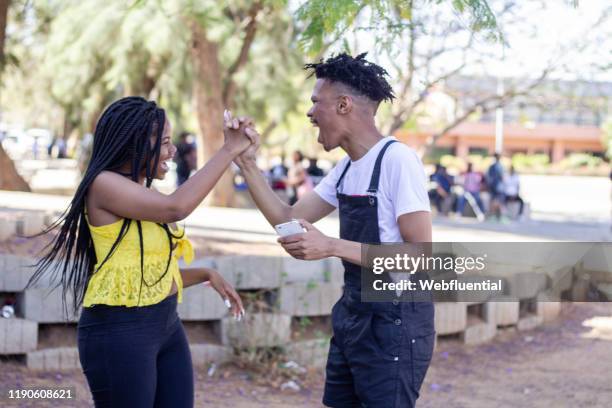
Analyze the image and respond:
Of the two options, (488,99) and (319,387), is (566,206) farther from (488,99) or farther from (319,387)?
(319,387)

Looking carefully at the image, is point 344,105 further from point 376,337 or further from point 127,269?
point 127,269

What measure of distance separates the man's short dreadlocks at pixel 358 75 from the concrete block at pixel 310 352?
144 inches

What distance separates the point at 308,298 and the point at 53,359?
6.96ft

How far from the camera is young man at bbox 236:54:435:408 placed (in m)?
3.04

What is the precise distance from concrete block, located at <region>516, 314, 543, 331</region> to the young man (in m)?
5.51

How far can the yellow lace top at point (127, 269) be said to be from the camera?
2.97m

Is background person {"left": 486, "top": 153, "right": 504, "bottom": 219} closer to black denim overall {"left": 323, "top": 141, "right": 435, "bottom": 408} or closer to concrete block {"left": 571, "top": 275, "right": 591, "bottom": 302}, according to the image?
concrete block {"left": 571, "top": 275, "right": 591, "bottom": 302}

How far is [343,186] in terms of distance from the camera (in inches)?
132

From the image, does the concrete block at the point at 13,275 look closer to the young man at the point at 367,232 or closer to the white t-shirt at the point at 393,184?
the young man at the point at 367,232

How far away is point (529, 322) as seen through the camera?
8.51 m

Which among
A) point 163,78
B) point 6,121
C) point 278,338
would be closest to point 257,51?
point 163,78

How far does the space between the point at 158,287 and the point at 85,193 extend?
0.45 m

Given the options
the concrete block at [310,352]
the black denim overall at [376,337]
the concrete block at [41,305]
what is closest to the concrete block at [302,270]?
the concrete block at [310,352]

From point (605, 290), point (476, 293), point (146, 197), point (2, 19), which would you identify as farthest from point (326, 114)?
point (2, 19)
